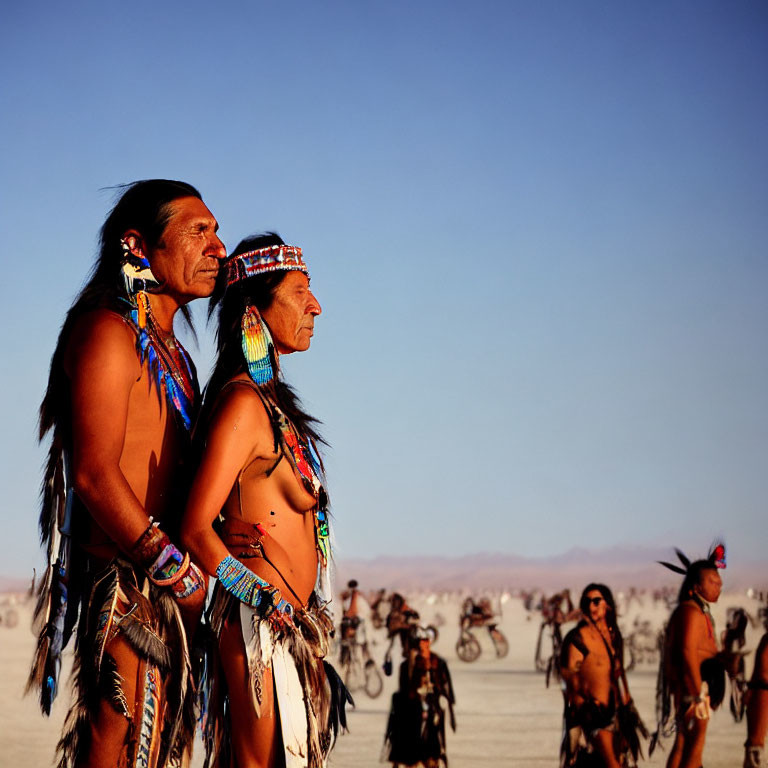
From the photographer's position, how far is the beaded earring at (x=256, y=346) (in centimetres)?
434

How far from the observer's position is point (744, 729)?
672 inches

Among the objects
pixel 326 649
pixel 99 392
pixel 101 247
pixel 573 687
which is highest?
pixel 101 247

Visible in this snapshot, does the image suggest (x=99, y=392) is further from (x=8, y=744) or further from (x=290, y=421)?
(x=8, y=744)

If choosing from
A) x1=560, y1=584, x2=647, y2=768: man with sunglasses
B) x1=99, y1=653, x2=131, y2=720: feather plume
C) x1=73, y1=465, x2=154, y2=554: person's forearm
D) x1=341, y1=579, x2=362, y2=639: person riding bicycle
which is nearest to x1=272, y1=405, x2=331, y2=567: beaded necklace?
x1=73, y1=465, x2=154, y2=554: person's forearm

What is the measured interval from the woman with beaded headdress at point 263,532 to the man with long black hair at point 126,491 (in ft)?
0.50

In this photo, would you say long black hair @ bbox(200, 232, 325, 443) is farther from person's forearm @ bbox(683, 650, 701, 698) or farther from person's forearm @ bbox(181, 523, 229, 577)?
person's forearm @ bbox(683, 650, 701, 698)

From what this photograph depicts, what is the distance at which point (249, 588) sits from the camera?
3.96 m

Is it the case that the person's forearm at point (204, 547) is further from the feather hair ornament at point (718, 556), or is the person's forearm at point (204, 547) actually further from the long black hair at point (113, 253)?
the feather hair ornament at point (718, 556)

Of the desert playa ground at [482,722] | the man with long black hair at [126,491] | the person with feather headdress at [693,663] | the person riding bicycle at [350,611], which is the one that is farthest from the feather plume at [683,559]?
the person riding bicycle at [350,611]

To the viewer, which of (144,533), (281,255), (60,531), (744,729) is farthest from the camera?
(744,729)

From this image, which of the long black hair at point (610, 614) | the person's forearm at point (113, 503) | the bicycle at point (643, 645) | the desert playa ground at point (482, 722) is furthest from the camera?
the bicycle at point (643, 645)

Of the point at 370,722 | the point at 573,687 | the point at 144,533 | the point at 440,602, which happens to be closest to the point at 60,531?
the point at 144,533

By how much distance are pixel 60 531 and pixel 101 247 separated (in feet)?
3.17

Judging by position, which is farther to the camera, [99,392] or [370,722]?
[370,722]
